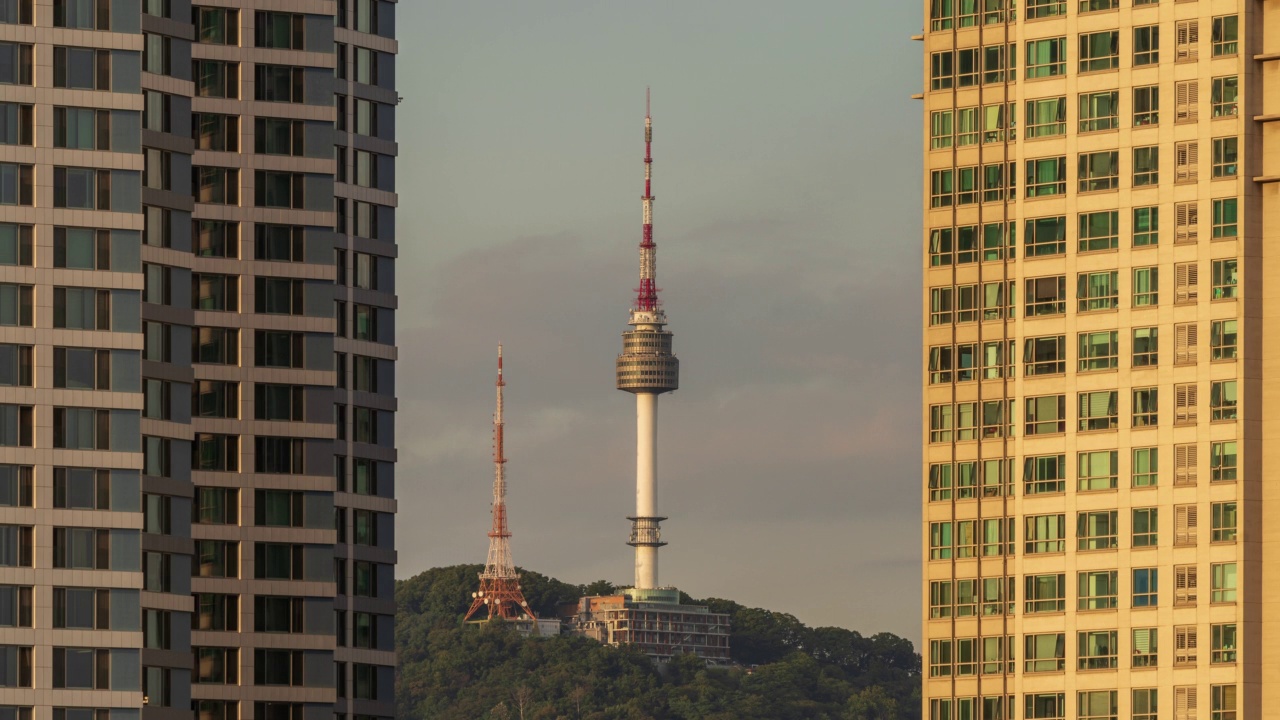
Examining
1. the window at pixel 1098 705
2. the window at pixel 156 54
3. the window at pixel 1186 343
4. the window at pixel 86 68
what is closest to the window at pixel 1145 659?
the window at pixel 1098 705

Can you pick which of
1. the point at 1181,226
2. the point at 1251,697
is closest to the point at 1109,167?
the point at 1181,226

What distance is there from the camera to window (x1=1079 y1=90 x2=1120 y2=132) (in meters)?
198

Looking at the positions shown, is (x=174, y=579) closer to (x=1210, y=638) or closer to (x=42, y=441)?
(x=42, y=441)

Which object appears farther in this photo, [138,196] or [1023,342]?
[1023,342]

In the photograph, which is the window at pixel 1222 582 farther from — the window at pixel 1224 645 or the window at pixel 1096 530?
the window at pixel 1096 530

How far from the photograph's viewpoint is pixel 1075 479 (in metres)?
197

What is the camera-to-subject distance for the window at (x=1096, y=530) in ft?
641

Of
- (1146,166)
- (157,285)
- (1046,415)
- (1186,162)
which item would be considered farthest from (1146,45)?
(157,285)

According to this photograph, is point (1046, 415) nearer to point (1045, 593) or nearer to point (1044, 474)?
point (1044, 474)

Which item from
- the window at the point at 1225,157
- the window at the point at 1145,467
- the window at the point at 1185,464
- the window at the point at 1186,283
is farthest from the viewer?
the window at the point at 1186,283

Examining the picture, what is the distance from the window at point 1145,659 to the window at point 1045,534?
702cm

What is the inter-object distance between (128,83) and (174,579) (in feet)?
95.5

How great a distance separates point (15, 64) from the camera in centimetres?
17625

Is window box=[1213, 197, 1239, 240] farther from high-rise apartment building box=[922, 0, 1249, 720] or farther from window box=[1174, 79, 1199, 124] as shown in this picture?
window box=[1174, 79, 1199, 124]
